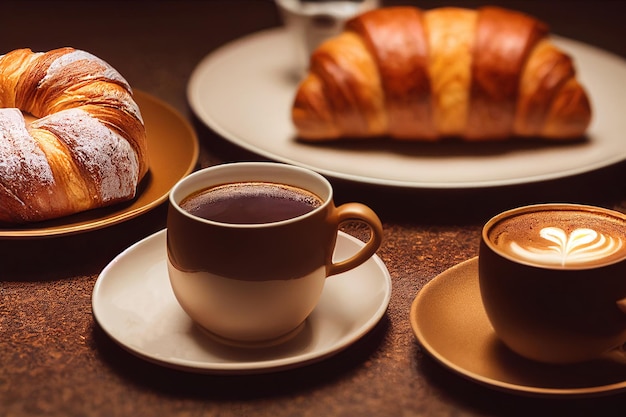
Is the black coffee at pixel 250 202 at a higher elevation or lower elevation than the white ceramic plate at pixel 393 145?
higher

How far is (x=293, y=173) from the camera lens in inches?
28.8

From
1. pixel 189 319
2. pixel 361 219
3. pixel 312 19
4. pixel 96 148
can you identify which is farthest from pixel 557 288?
pixel 312 19

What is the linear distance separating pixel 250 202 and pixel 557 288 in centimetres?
25

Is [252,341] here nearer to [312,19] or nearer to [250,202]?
[250,202]

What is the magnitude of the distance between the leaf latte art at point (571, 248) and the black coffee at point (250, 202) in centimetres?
17

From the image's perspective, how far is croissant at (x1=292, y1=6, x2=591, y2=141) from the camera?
44.1 inches

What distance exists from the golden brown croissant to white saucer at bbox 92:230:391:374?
93mm

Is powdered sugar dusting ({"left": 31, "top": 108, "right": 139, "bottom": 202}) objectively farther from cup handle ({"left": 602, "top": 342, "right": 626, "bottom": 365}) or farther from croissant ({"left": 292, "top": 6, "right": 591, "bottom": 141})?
cup handle ({"left": 602, "top": 342, "right": 626, "bottom": 365})

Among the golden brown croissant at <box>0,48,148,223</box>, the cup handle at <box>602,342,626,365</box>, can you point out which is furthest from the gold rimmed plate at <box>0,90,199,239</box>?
the cup handle at <box>602,342,626,365</box>

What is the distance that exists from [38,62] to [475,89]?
540 mm

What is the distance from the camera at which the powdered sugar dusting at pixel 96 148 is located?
2.73 feet

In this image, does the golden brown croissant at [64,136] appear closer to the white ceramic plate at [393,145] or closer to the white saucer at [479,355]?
the white ceramic plate at [393,145]

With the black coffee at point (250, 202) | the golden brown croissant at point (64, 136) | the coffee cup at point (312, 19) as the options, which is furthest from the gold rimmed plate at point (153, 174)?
the coffee cup at point (312, 19)

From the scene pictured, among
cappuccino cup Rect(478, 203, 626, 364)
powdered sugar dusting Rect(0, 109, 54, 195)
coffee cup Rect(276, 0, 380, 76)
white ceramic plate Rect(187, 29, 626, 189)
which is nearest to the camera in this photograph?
cappuccino cup Rect(478, 203, 626, 364)
